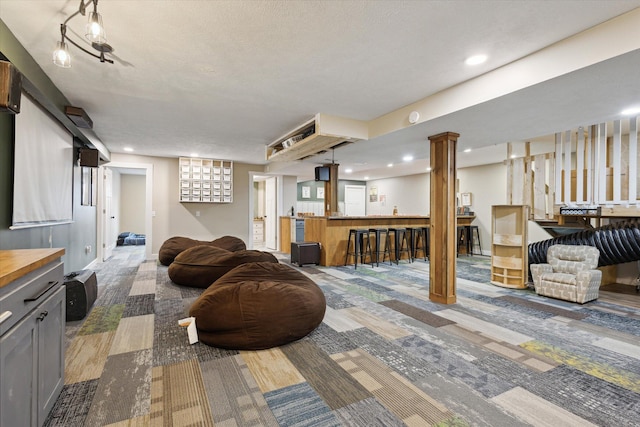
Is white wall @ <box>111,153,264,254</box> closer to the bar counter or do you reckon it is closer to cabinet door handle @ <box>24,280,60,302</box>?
the bar counter

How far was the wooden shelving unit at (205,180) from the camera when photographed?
7469 millimetres

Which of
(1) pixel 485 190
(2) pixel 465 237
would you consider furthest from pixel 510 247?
(1) pixel 485 190

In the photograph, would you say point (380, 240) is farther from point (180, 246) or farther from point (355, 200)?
point (355, 200)

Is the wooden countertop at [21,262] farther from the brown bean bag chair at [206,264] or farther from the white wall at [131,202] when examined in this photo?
the white wall at [131,202]

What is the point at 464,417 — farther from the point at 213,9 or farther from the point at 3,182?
the point at 3,182

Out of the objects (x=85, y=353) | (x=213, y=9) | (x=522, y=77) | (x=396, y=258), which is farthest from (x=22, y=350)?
(x=396, y=258)

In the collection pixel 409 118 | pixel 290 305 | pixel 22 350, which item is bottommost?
pixel 290 305

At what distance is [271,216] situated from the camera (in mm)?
9500

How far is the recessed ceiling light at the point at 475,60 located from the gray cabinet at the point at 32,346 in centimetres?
338

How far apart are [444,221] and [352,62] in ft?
7.71

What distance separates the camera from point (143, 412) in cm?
171

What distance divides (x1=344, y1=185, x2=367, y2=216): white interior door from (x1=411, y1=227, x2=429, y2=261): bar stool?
4841 mm

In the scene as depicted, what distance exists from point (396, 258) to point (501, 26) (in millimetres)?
5041

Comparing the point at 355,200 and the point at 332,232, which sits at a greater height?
the point at 355,200
